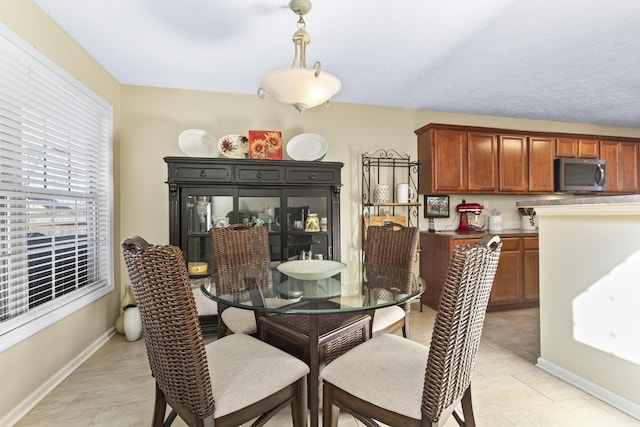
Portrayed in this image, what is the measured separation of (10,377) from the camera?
5.80 ft

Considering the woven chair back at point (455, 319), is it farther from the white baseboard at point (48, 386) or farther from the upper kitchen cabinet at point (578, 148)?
the upper kitchen cabinet at point (578, 148)

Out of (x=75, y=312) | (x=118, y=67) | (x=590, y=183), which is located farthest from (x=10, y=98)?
(x=590, y=183)

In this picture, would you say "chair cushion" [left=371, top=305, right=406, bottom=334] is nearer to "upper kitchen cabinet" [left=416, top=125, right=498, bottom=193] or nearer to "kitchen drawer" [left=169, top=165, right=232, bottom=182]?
"kitchen drawer" [left=169, top=165, right=232, bottom=182]

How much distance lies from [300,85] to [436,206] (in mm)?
2876

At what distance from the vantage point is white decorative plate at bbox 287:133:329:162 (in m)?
3.46

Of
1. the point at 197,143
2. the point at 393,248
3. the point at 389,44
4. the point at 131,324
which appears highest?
the point at 389,44

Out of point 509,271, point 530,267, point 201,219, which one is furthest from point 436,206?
point 201,219

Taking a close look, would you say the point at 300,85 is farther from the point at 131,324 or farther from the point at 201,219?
the point at 131,324

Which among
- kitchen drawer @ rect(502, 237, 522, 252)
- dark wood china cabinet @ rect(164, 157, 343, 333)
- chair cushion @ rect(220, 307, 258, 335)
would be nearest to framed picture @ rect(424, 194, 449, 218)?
kitchen drawer @ rect(502, 237, 522, 252)

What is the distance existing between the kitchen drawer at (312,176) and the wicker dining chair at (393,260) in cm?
81

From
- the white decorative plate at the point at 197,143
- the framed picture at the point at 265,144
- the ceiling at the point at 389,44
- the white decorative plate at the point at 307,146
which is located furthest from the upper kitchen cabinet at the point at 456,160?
the white decorative plate at the point at 197,143

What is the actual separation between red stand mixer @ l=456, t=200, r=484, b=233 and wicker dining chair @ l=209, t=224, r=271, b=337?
8.31 feet

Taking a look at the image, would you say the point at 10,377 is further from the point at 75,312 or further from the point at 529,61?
the point at 529,61

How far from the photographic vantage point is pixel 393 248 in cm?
246
